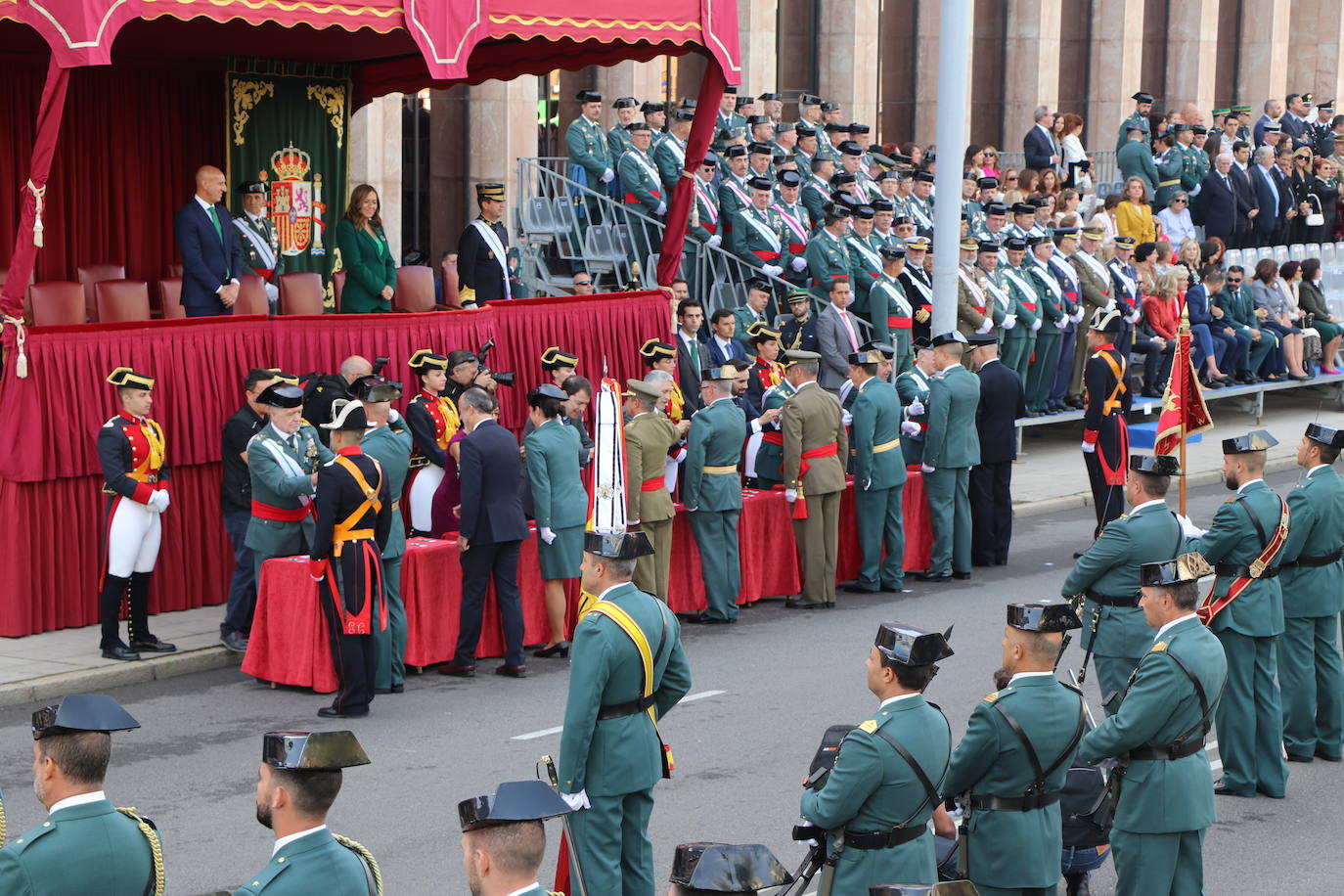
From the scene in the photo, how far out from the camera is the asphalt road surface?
29.8 ft

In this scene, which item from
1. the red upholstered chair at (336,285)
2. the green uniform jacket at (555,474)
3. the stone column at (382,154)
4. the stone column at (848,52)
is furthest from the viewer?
the stone column at (848,52)

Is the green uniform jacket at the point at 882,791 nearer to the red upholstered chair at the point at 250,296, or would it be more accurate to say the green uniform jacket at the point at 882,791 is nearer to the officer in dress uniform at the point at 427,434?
the officer in dress uniform at the point at 427,434

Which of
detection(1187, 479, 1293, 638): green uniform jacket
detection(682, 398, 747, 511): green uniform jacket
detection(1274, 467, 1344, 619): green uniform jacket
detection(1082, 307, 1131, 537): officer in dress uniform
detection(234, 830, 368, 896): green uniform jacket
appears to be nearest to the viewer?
detection(234, 830, 368, 896): green uniform jacket

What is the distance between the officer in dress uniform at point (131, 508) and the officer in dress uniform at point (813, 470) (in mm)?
4797

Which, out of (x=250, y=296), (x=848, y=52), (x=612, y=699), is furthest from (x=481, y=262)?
(x=848, y=52)

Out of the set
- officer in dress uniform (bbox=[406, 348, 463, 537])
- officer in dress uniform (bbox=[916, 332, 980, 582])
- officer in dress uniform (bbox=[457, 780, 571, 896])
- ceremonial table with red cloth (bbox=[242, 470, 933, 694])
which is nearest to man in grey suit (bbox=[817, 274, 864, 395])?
officer in dress uniform (bbox=[916, 332, 980, 582])

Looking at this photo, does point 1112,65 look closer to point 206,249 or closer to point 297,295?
point 297,295

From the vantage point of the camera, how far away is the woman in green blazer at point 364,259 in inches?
628

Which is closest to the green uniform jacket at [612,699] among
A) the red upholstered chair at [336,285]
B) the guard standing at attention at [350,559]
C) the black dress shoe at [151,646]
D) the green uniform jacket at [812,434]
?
the guard standing at attention at [350,559]

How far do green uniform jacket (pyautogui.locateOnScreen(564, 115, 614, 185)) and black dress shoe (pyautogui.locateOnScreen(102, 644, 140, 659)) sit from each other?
29.7ft

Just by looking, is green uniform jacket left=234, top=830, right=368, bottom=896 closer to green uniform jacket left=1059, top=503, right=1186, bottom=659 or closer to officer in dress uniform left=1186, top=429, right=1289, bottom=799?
green uniform jacket left=1059, top=503, right=1186, bottom=659

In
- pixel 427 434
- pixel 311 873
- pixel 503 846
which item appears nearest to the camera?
pixel 503 846

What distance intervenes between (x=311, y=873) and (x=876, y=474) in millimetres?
10283

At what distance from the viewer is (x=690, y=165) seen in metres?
16.7
